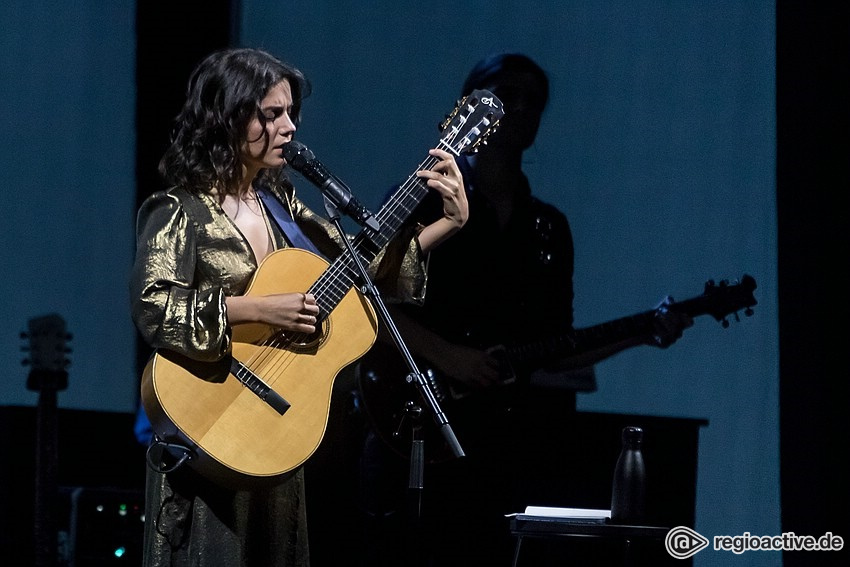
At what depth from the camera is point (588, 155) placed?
3758mm

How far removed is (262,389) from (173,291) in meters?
0.29

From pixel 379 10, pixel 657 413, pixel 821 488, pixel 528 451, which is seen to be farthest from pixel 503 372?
pixel 379 10

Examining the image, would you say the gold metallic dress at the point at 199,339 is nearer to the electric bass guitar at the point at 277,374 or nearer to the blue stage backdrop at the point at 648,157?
the electric bass guitar at the point at 277,374

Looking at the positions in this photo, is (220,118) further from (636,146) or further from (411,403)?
(636,146)

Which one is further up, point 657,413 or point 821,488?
point 657,413

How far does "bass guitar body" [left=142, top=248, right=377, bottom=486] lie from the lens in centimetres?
235

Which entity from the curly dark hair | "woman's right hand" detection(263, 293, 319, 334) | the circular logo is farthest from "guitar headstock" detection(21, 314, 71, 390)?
the circular logo

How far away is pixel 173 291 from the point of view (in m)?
2.41

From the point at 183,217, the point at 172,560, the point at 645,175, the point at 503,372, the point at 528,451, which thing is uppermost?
the point at 645,175

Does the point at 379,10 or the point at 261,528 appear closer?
the point at 261,528

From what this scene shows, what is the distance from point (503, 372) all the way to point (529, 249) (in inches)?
17.6

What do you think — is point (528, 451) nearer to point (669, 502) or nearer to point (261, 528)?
point (669, 502)

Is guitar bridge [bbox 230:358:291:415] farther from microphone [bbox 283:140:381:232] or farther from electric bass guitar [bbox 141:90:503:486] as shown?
microphone [bbox 283:140:381:232]

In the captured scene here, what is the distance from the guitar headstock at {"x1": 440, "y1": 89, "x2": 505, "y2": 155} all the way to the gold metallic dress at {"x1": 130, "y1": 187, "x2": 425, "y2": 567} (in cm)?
48
